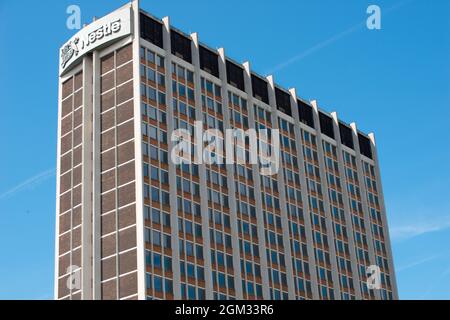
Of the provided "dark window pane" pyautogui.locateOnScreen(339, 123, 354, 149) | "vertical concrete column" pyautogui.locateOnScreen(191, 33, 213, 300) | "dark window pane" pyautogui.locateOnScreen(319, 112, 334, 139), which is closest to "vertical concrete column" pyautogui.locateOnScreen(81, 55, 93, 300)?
"vertical concrete column" pyautogui.locateOnScreen(191, 33, 213, 300)

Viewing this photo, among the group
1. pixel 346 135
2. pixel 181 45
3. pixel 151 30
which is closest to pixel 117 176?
pixel 151 30

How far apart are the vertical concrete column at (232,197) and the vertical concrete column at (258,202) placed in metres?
4.98

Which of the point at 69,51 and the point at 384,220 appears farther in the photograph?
the point at 384,220

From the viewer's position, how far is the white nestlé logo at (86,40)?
3936 inches

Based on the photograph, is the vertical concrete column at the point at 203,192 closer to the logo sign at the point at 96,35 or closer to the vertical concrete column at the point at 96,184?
the logo sign at the point at 96,35

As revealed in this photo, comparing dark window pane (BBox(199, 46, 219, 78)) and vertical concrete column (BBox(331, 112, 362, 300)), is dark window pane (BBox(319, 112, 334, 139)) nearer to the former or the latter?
vertical concrete column (BBox(331, 112, 362, 300))

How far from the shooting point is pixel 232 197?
102m

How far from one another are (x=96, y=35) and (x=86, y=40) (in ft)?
7.28

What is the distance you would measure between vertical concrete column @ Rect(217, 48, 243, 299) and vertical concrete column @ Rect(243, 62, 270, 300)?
498 cm

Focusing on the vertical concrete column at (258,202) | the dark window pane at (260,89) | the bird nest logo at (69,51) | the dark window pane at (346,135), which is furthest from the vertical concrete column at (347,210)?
the bird nest logo at (69,51)

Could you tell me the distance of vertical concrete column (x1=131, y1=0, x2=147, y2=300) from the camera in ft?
277

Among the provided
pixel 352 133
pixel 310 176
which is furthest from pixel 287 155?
pixel 352 133

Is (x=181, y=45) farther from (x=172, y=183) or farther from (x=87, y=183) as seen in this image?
(x=87, y=183)
